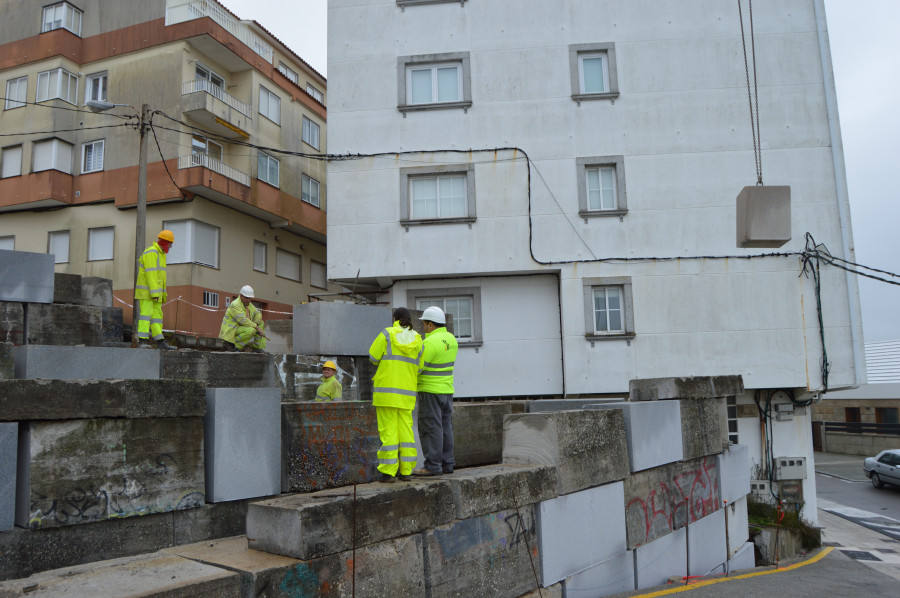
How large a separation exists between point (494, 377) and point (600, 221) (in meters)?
4.59

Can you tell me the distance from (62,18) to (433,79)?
16644 mm

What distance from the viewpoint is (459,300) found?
57.3 ft

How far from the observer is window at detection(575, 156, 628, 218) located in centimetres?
1697

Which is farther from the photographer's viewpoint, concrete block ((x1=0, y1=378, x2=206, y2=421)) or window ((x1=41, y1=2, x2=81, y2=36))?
window ((x1=41, y1=2, x2=81, y2=36))

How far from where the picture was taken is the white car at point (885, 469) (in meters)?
27.5

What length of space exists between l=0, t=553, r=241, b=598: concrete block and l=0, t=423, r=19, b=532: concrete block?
0.52 metres

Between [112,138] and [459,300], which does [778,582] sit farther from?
[112,138]

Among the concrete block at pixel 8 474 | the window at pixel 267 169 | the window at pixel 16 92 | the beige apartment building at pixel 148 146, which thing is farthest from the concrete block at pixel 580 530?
the window at pixel 16 92

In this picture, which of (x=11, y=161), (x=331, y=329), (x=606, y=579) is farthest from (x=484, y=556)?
(x=11, y=161)

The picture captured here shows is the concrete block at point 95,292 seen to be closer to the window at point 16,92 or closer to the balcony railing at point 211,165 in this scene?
the balcony railing at point 211,165

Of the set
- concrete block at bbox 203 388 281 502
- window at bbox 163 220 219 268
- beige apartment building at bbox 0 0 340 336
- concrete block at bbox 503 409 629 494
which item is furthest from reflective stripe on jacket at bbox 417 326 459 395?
window at bbox 163 220 219 268

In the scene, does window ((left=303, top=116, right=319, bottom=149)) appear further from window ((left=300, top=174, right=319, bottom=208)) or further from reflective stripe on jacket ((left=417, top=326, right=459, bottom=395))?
reflective stripe on jacket ((left=417, top=326, right=459, bottom=395))

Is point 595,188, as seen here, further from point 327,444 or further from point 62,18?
point 62,18

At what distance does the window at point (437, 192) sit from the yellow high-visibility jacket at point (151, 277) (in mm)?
7489
